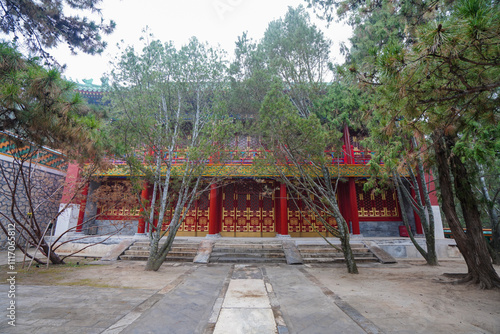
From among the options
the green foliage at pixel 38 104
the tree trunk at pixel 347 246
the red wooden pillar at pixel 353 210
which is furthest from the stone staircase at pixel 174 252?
the red wooden pillar at pixel 353 210

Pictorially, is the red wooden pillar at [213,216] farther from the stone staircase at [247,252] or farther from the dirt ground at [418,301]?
the dirt ground at [418,301]

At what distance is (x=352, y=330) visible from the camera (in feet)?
8.45

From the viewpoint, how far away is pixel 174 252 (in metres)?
8.01

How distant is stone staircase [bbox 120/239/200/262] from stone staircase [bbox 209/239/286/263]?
775 millimetres

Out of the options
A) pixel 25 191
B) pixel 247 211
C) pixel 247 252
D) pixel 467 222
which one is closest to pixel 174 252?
pixel 247 252

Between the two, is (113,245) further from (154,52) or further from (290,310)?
(290,310)

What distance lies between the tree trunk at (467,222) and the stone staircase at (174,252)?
7.22 m

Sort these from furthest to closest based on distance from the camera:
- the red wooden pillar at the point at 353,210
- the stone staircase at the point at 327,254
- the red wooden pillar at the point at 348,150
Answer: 1. the red wooden pillar at the point at 348,150
2. the red wooden pillar at the point at 353,210
3. the stone staircase at the point at 327,254

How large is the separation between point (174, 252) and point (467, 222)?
8190mm

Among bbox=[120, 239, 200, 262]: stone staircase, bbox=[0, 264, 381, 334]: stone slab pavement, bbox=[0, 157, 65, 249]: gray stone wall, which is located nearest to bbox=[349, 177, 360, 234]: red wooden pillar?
bbox=[0, 264, 381, 334]: stone slab pavement

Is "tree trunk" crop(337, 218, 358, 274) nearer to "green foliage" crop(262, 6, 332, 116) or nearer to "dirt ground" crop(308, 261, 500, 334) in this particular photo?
"dirt ground" crop(308, 261, 500, 334)

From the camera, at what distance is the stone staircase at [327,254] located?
24.5 feet

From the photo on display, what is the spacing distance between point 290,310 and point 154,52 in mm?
7630

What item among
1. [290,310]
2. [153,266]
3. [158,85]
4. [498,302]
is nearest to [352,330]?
[290,310]
